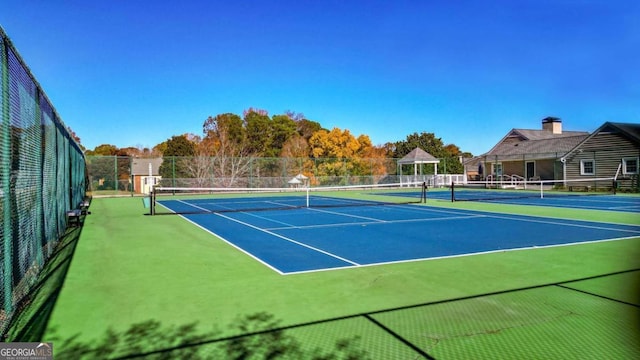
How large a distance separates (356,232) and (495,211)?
7.72m

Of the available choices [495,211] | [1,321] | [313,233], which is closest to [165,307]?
[1,321]

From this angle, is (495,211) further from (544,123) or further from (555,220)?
(544,123)

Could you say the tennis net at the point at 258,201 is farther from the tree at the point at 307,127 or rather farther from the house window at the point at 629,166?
the tree at the point at 307,127

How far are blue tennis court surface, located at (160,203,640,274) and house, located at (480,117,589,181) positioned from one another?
2497cm

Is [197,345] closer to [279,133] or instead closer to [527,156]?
[527,156]

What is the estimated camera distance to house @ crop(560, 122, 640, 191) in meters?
29.9

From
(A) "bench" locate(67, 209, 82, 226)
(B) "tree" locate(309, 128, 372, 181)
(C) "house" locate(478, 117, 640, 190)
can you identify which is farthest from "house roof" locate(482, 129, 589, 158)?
(A) "bench" locate(67, 209, 82, 226)

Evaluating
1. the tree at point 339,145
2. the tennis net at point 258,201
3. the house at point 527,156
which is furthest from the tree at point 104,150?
the house at point 527,156

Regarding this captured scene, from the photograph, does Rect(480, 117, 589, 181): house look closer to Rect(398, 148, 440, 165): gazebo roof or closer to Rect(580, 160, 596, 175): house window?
Rect(580, 160, 596, 175): house window

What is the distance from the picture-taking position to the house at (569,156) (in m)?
30.5

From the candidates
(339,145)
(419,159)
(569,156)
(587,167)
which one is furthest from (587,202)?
(339,145)

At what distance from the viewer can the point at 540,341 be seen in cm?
410

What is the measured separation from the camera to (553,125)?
168 feet

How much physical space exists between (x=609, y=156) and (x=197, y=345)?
114ft
